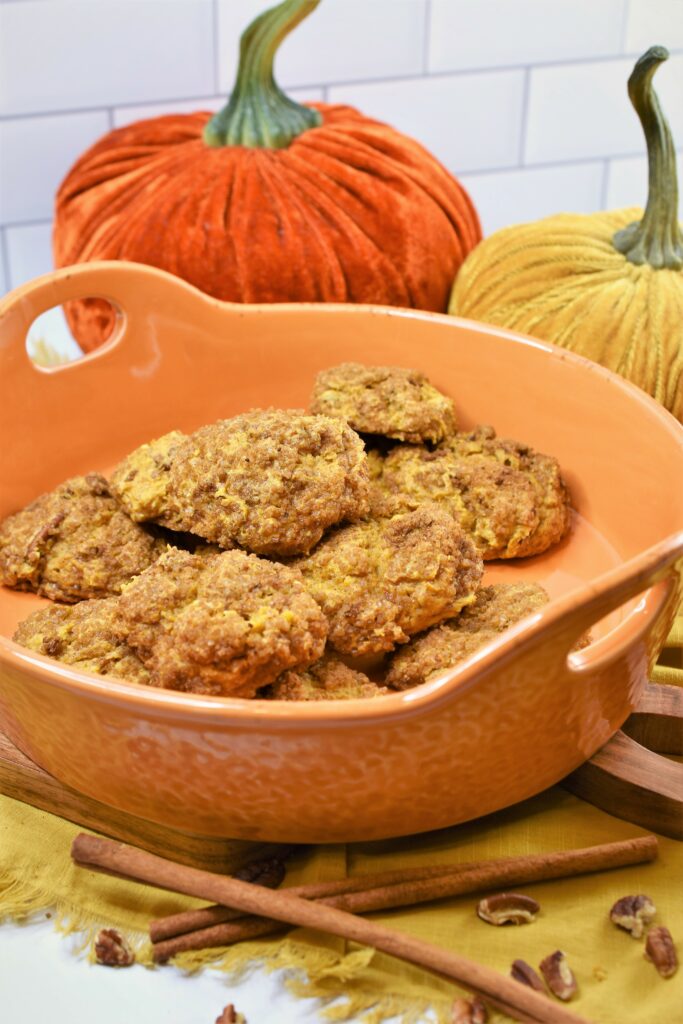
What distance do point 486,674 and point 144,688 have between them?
25cm

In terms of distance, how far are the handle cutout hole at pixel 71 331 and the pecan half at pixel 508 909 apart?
0.87m

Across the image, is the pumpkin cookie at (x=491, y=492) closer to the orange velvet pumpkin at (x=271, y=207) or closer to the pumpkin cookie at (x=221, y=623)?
the pumpkin cookie at (x=221, y=623)

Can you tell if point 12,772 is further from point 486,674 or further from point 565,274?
point 565,274

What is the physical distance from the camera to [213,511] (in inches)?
44.1

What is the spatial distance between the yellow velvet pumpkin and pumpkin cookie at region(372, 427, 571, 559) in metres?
0.27

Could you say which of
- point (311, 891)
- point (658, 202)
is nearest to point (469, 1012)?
point (311, 891)

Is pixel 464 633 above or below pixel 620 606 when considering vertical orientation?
below

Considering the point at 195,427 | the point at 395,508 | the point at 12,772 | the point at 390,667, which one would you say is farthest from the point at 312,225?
the point at 12,772

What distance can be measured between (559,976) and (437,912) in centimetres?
11

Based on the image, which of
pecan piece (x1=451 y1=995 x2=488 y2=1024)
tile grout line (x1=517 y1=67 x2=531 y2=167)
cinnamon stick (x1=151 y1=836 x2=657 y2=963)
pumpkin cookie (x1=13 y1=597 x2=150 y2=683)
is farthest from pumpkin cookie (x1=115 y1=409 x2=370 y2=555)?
tile grout line (x1=517 y1=67 x2=531 y2=167)

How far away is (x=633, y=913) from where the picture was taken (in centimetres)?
93

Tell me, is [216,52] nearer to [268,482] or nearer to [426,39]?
[426,39]

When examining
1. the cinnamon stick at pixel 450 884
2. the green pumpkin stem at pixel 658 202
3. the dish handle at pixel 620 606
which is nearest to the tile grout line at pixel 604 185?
the green pumpkin stem at pixel 658 202

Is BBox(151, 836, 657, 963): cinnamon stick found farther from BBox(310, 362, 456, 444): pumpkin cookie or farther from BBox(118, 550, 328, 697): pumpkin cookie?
BBox(310, 362, 456, 444): pumpkin cookie
